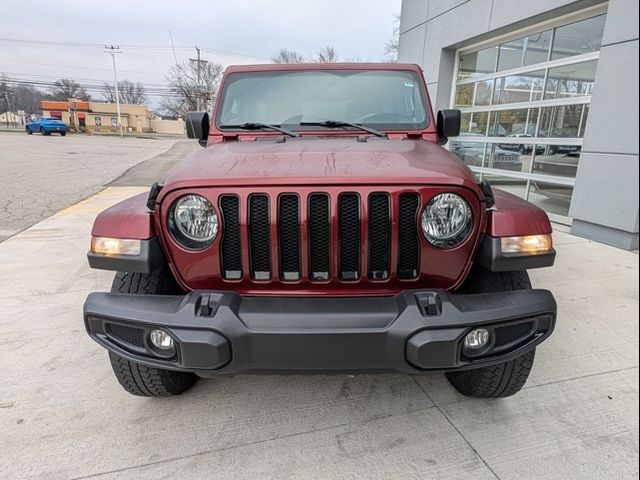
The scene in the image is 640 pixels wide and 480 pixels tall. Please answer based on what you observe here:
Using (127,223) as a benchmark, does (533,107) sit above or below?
above

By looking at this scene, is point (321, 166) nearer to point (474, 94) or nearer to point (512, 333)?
point (512, 333)

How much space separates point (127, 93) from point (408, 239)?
78.9m

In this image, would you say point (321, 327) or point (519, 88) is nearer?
point (321, 327)

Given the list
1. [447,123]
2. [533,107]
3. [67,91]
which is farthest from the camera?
[67,91]

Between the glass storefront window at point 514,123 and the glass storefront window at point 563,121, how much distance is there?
214mm

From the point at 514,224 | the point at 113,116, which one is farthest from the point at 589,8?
the point at 113,116

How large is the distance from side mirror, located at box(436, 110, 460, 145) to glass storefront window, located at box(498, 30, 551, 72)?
514 cm

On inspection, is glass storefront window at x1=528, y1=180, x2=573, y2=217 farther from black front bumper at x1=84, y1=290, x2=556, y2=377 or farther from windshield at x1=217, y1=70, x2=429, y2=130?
black front bumper at x1=84, y1=290, x2=556, y2=377

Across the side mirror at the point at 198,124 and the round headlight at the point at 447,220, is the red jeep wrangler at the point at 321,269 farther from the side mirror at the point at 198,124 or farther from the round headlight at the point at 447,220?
the side mirror at the point at 198,124

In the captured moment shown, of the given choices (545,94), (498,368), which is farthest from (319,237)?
(545,94)

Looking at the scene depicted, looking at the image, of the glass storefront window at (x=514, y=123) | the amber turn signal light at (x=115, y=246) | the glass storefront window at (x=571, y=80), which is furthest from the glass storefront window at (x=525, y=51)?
the amber turn signal light at (x=115, y=246)

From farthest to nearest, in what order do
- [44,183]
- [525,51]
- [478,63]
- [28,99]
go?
[28,99], [44,183], [478,63], [525,51]

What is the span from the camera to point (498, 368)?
2.06m

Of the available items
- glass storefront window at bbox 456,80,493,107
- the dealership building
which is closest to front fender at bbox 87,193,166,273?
the dealership building
